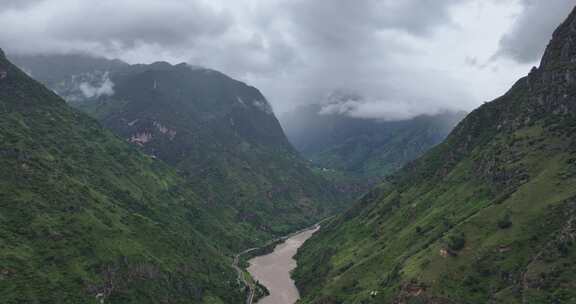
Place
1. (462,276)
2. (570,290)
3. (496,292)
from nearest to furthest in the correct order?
1. (570,290)
2. (496,292)
3. (462,276)

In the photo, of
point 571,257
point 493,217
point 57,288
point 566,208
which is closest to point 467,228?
point 493,217

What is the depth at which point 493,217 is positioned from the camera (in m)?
192

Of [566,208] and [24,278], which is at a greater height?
[24,278]

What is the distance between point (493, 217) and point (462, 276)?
3229cm

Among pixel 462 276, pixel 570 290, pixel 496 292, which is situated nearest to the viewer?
pixel 570 290

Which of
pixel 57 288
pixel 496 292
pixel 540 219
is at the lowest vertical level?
pixel 496 292

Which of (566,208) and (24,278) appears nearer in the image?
(566,208)

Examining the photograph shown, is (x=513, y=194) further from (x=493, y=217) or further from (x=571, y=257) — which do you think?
(x=571, y=257)

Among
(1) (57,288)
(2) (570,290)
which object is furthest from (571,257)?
(1) (57,288)

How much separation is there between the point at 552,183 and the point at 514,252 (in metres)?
38.3

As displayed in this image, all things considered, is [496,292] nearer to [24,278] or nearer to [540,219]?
[540,219]

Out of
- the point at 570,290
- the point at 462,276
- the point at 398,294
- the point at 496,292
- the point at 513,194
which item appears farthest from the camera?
the point at 513,194

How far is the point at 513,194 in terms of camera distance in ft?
652

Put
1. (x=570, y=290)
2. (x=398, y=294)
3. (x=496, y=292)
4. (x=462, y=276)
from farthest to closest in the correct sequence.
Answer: (x=398, y=294), (x=462, y=276), (x=496, y=292), (x=570, y=290)
